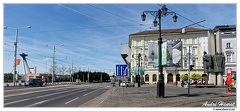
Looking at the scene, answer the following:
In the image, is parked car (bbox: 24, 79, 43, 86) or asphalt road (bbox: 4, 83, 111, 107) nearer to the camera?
asphalt road (bbox: 4, 83, 111, 107)

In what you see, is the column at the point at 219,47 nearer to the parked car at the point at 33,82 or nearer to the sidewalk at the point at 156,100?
the sidewalk at the point at 156,100

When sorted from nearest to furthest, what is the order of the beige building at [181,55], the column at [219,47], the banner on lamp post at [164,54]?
the banner on lamp post at [164,54]
the column at [219,47]
the beige building at [181,55]

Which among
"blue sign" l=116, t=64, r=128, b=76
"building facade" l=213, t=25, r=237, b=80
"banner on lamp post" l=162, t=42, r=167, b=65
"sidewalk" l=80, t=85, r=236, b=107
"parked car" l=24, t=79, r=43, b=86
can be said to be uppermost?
"building facade" l=213, t=25, r=237, b=80

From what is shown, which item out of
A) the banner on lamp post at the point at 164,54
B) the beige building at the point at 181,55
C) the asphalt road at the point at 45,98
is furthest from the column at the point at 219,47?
the beige building at the point at 181,55

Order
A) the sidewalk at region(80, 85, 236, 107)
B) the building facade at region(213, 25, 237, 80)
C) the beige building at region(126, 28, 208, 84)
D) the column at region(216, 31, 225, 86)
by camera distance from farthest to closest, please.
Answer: the beige building at region(126, 28, 208, 84), the building facade at region(213, 25, 237, 80), the column at region(216, 31, 225, 86), the sidewalk at region(80, 85, 236, 107)

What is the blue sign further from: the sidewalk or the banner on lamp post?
the banner on lamp post

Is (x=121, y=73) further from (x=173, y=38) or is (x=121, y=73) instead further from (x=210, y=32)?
(x=173, y=38)

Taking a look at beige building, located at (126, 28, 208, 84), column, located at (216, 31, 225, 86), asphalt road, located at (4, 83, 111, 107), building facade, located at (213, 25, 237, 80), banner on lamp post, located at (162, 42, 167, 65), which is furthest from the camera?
beige building, located at (126, 28, 208, 84)

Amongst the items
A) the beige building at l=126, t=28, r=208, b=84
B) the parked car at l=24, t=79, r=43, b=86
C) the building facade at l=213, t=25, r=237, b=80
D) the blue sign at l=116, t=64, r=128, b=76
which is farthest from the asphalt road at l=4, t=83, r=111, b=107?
the building facade at l=213, t=25, r=237, b=80

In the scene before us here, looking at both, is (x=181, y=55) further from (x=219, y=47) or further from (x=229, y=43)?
(x=219, y=47)

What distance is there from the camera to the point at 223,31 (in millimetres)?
79438

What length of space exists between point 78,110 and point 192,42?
81.0 metres

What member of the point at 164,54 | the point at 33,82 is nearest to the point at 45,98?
the point at 164,54

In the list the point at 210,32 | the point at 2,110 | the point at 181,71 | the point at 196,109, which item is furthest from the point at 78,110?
the point at 181,71
